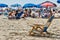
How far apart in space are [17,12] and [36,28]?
835cm

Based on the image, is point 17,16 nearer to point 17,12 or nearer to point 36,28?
point 17,12

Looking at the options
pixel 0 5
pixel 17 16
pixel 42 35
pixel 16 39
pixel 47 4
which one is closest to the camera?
pixel 16 39

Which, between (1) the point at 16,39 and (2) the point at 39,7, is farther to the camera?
(2) the point at 39,7

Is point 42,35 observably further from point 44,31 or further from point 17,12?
point 17,12

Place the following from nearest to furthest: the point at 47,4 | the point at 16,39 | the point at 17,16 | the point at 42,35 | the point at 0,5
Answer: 1. the point at 16,39
2. the point at 42,35
3. the point at 17,16
4. the point at 47,4
5. the point at 0,5

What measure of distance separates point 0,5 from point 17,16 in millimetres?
7150

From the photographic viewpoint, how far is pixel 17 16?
15320 mm

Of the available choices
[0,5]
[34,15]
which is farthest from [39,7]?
[0,5]

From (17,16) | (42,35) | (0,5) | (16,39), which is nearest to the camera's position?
(16,39)

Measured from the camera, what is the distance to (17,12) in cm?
1545

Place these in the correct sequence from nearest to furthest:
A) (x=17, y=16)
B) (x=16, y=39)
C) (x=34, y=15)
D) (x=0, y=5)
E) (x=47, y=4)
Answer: (x=16, y=39) → (x=17, y=16) → (x=34, y=15) → (x=47, y=4) → (x=0, y=5)

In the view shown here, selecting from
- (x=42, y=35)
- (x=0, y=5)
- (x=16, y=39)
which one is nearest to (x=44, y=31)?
(x=42, y=35)

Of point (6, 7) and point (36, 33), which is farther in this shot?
point (6, 7)

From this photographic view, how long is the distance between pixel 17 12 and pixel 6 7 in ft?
23.5
